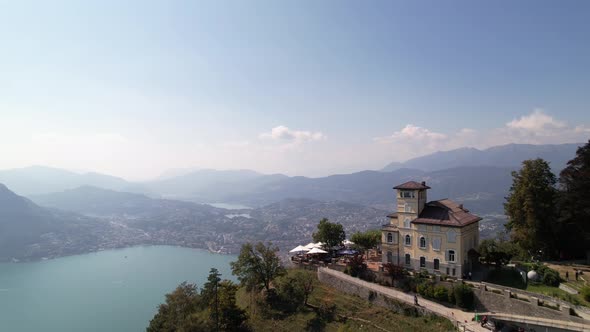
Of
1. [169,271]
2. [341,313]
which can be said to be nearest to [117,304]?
[169,271]

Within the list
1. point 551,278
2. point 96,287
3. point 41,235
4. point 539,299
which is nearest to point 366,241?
point 551,278

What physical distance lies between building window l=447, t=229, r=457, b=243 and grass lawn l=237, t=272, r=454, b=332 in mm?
7719

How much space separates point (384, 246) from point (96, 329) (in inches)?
3041

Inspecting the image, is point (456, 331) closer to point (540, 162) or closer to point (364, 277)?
point (364, 277)

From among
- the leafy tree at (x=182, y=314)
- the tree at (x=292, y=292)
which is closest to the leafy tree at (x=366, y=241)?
the tree at (x=292, y=292)

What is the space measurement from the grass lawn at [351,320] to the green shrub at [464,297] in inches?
96.2

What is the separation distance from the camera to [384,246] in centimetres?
3462

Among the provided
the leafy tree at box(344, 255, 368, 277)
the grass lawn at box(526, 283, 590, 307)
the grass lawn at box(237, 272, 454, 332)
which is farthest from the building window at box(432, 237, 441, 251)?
the grass lawn at box(237, 272, 454, 332)

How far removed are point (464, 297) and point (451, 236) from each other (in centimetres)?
582

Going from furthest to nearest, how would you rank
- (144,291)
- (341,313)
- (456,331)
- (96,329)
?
(144,291), (96,329), (341,313), (456,331)

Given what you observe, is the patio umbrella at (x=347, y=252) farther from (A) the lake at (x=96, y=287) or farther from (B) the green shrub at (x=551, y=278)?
(A) the lake at (x=96, y=287)

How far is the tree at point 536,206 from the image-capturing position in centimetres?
3150

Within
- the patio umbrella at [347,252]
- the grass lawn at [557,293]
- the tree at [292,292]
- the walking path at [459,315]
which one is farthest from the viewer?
the patio umbrella at [347,252]

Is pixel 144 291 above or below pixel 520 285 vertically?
below
